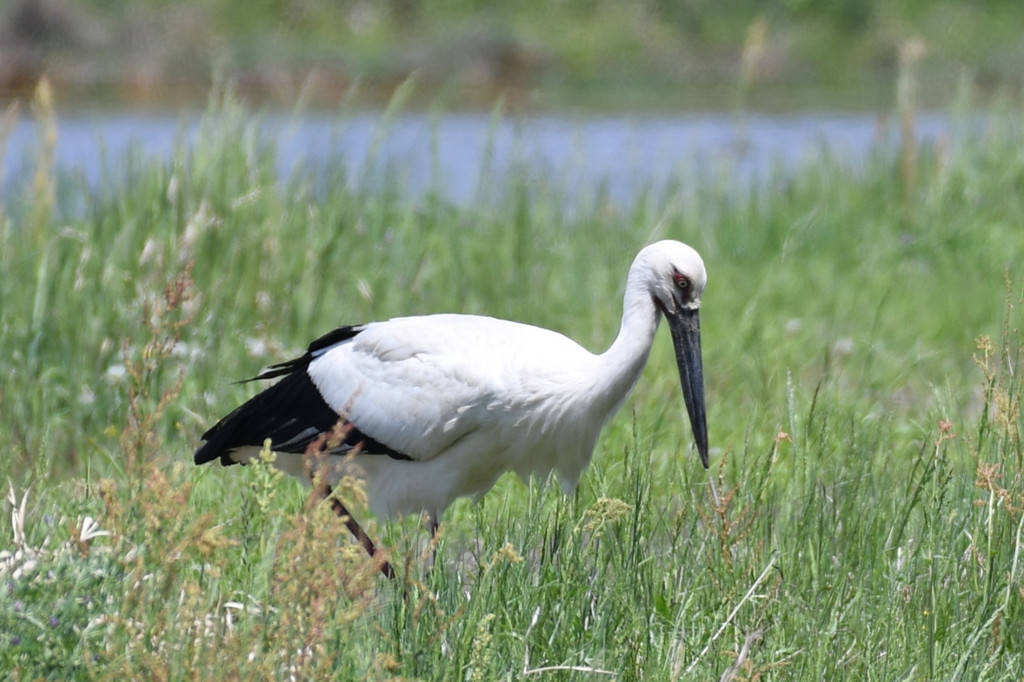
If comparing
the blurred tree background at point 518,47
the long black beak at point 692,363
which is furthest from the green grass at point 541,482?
the blurred tree background at point 518,47

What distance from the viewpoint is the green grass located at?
2543mm

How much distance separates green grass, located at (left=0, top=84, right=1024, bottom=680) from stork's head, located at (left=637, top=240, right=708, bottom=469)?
124 mm

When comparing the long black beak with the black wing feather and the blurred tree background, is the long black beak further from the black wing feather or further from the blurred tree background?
the blurred tree background

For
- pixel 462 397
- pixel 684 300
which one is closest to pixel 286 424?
pixel 462 397

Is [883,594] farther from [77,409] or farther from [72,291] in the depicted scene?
[72,291]

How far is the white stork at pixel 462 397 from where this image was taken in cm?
378

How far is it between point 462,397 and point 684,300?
2.06 ft

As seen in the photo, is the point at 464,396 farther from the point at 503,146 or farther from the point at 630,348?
the point at 503,146

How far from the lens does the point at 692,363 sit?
12.7 ft

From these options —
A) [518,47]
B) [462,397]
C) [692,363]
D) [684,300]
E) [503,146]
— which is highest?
[684,300]

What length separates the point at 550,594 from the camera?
312 centimetres

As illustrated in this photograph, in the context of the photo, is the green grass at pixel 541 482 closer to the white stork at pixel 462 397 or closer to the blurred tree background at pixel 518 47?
the white stork at pixel 462 397

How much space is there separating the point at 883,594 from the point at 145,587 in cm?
166

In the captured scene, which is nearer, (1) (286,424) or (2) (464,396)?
(2) (464,396)
